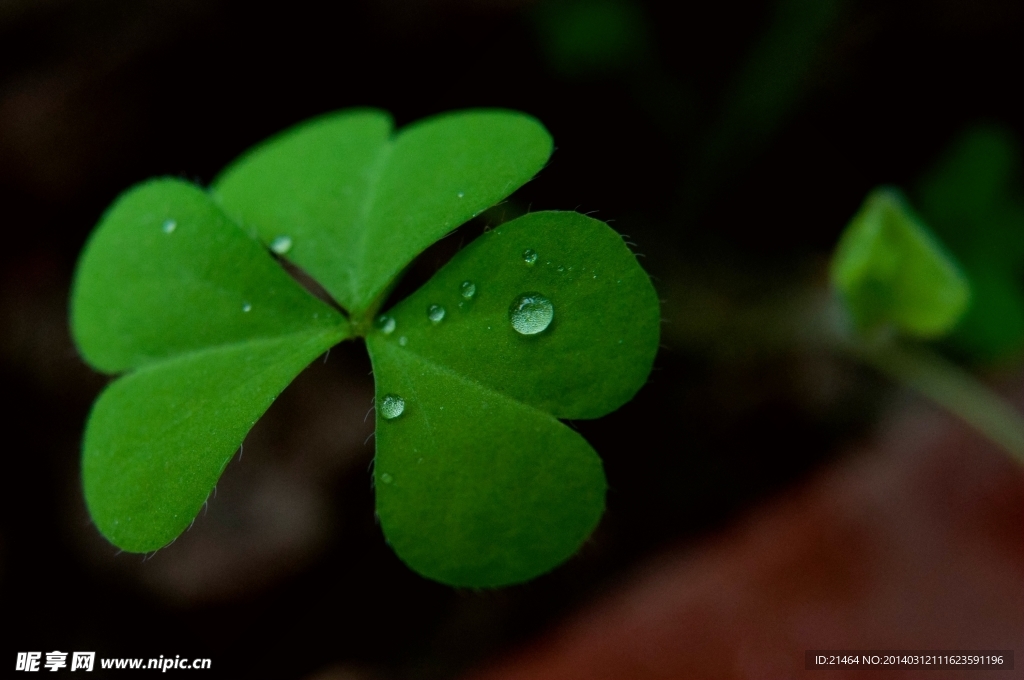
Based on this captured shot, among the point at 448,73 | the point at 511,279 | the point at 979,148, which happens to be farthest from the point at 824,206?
the point at 511,279

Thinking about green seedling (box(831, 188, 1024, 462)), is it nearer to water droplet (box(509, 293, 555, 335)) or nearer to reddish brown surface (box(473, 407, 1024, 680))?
reddish brown surface (box(473, 407, 1024, 680))

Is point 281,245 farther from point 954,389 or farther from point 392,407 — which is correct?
point 954,389

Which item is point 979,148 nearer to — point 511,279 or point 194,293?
point 511,279

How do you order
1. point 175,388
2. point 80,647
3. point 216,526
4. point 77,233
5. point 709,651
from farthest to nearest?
1. point 77,233
2. point 216,526
3. point 80,647
4. point 709,651
5. point 175,388

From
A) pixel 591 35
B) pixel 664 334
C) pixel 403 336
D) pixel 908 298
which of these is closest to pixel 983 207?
pixel 908 298

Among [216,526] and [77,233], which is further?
[77,233]

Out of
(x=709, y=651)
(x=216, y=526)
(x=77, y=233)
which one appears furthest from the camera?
(x=77, y=233)
